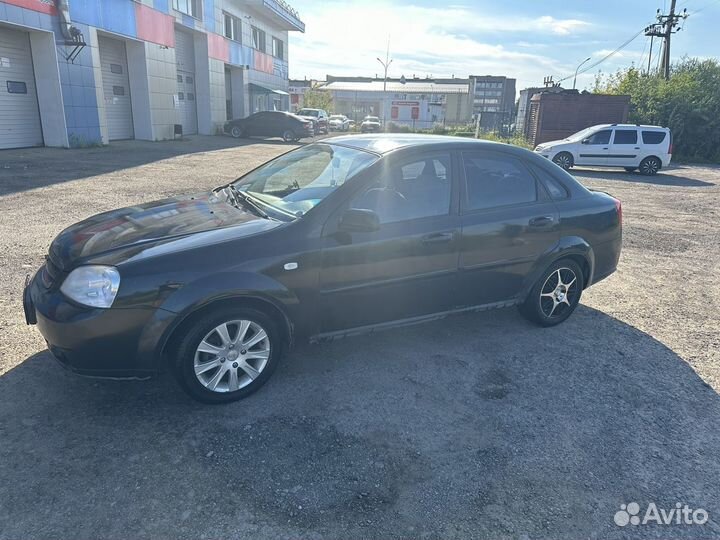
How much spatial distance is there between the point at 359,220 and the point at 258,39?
37.8 meters

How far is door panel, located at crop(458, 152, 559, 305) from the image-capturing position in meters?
3.88

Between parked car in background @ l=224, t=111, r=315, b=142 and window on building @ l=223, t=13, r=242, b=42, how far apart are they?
6833 mm

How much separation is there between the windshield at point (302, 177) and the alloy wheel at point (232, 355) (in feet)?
2.72

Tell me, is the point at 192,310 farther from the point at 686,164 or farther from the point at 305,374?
the point at 686,164

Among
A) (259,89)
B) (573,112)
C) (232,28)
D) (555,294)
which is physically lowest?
(555,294)

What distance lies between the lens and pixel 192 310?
2.91 meters

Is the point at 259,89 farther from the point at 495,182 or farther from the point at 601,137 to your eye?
the point at 495,182

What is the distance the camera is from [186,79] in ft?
92.3

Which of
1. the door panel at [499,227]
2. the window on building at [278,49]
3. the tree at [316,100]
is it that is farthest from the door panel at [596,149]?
the tree at [316,100]

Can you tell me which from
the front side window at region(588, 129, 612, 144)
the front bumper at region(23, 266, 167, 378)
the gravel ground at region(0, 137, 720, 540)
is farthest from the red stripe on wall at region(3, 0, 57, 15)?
the front side window at region(588, 129, 612, 144)

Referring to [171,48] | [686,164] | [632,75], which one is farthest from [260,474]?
[632,75]

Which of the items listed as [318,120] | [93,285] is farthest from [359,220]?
[318,120]

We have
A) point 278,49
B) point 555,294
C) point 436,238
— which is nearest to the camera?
point 436,238

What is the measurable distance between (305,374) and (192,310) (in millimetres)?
Result: 1036
